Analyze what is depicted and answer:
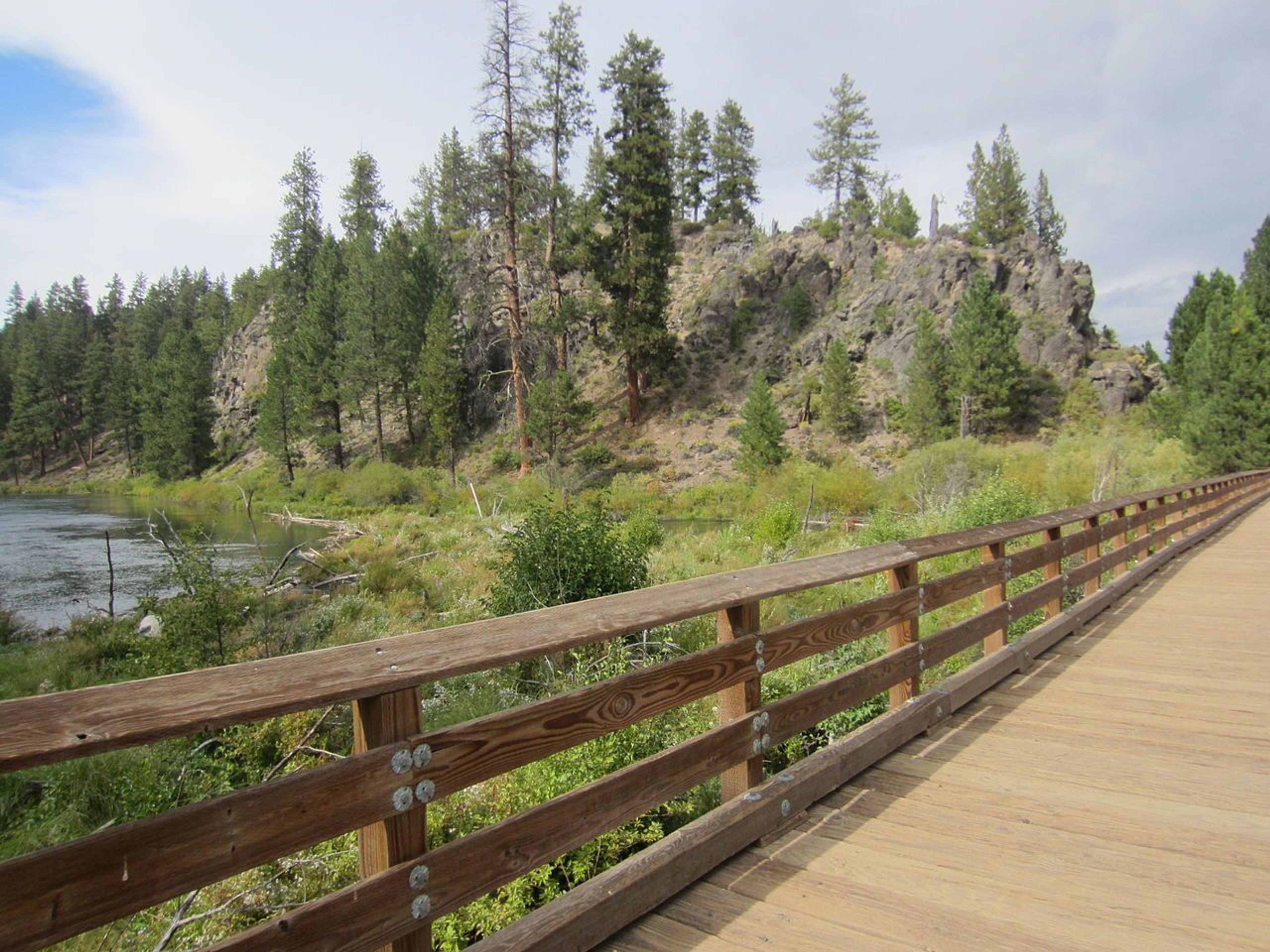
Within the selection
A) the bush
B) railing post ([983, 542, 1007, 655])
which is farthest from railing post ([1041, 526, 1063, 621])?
the bush

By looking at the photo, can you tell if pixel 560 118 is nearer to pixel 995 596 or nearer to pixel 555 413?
pixel 555 413

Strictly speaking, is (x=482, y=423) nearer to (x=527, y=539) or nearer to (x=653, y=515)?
(x=653, y=515)

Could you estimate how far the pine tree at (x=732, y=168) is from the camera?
71.5 m

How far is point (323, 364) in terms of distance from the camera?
54.2 meters

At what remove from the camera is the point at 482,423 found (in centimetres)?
5512

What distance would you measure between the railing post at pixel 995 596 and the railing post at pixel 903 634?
127 cm

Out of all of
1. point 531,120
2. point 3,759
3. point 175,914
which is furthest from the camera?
point 531,120

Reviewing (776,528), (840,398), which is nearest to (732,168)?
(840,398)

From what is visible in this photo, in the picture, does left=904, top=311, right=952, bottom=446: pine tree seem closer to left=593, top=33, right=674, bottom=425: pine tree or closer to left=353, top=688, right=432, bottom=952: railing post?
left=593, top=33, right=674, bottom=425: pine tree

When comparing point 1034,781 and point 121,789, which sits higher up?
point 1034,781

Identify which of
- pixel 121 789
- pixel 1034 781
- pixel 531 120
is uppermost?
pixel 531 120

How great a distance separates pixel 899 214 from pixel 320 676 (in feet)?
280

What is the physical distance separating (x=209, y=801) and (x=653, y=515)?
2512cm

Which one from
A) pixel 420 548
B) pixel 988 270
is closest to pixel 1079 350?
pixel 988 270
